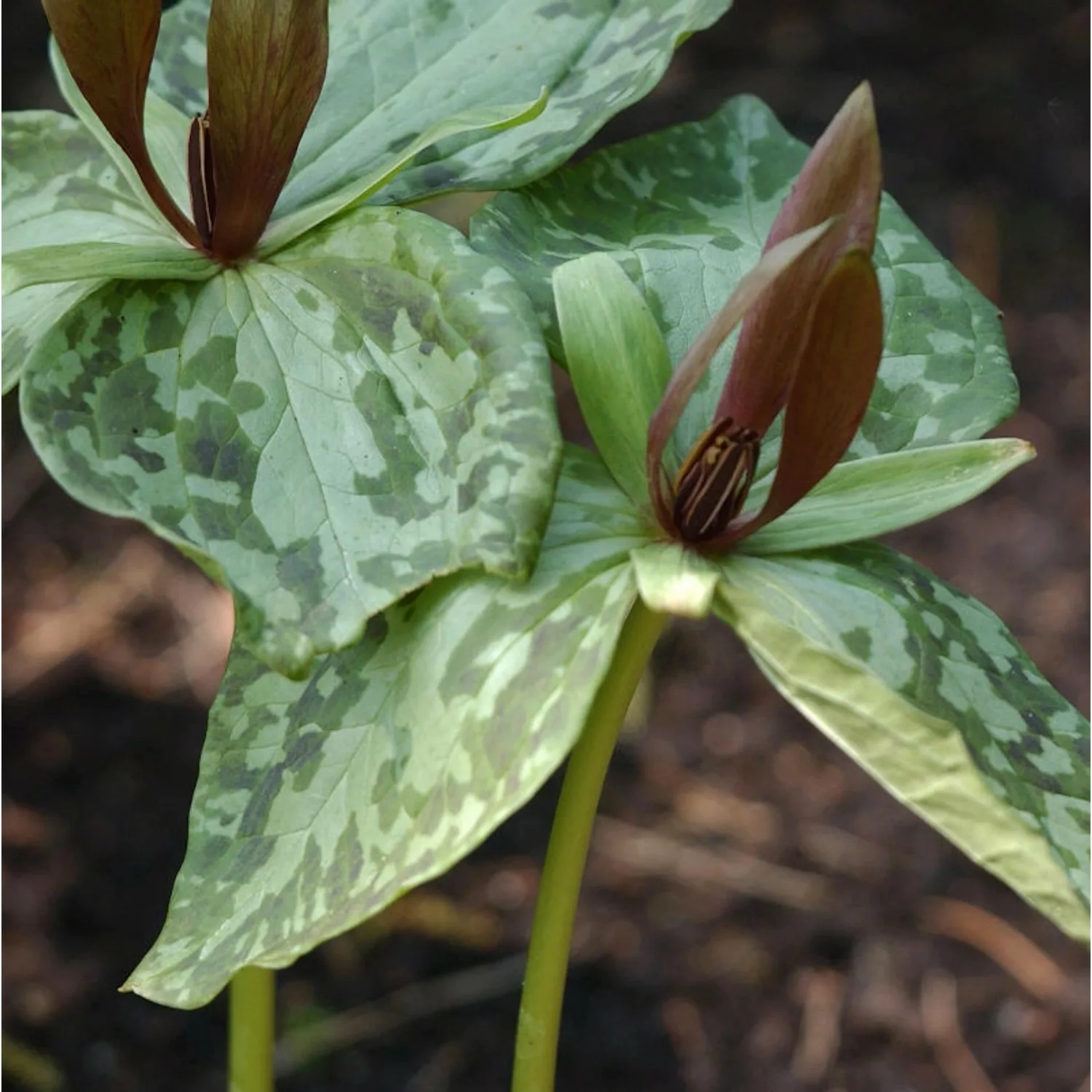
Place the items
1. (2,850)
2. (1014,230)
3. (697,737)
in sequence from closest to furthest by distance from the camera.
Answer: (2,850) → (697,737) → (1014,230)

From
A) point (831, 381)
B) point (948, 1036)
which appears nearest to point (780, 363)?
point (831, 381)

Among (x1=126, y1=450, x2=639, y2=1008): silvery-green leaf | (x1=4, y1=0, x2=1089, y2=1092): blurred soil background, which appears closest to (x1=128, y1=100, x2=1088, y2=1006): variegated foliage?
(x1=126, y1=450, x2=639, y2=1008): silvery-green leaf

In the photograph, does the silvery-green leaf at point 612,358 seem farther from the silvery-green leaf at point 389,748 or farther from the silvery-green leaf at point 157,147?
the silvery-green leaf at point 157,147

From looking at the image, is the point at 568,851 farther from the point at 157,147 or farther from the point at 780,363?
the point at 157,147

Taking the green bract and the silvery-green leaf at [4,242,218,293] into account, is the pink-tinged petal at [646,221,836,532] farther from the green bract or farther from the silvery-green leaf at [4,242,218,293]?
the silvery-green leaf at [4,242,218,293]

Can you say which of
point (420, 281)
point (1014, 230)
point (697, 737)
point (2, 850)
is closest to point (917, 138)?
point (1014, 230)

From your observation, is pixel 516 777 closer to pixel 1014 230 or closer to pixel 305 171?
pixel 305 171
